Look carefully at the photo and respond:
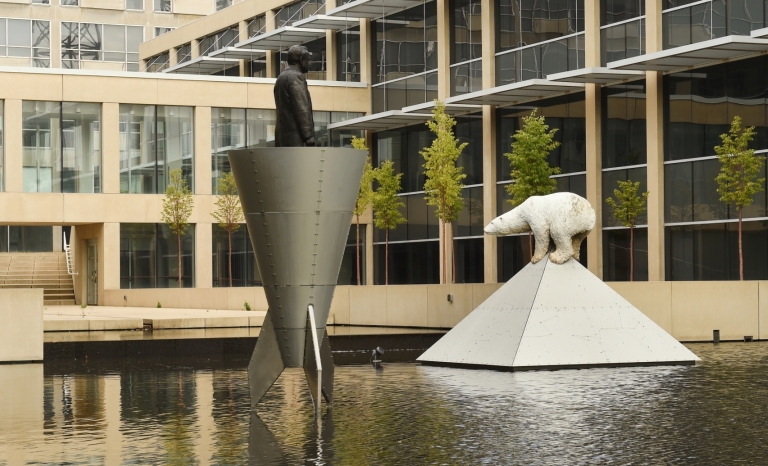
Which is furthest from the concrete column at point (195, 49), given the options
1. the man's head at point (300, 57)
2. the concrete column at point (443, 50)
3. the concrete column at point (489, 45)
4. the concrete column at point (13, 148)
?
the man's head at point (300, 57)

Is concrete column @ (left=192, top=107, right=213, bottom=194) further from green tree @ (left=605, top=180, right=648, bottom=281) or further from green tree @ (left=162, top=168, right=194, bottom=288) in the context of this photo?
green tree @ (left=605, top=180, right=648, bottom=281)

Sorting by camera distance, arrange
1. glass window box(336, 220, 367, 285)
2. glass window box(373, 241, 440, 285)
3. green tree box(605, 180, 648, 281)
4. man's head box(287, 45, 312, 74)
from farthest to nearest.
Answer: glass window box(336, 220, 367, 285)
glass window box(373, 241, 440, 285)
green tree box(605, 180, 648, 281)
man's head box(287, 45, 312, 74)

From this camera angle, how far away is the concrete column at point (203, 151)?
4725 cm

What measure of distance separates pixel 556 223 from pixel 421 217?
2728cm

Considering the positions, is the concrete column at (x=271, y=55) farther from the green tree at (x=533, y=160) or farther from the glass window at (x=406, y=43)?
the green tree at (x=533, y=160)

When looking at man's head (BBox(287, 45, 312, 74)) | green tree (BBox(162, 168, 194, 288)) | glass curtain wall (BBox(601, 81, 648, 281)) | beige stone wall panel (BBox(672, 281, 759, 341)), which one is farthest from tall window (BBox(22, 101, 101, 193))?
man's head (BBox(287, 45, 312, 74))

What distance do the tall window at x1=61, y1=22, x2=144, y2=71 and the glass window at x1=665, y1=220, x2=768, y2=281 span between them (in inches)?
1744

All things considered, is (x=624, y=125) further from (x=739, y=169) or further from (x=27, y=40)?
(x=27, y=40)

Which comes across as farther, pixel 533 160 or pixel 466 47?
pixel 466 47

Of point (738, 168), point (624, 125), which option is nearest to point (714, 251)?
point (738, 168)

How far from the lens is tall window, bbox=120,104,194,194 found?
1827 inches

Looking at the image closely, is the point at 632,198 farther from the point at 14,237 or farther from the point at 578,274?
the point at 14,237

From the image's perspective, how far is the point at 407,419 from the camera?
11570 millimetres

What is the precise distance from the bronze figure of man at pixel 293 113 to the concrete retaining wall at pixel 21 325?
8.72m
